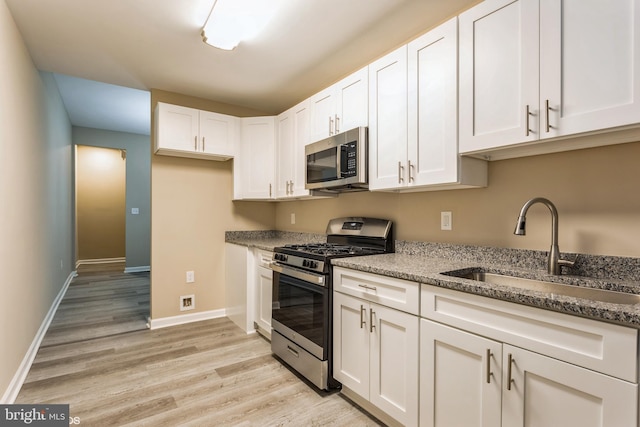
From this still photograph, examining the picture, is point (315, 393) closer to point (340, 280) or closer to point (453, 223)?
point (340, 280)

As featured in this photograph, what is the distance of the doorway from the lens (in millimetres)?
6844

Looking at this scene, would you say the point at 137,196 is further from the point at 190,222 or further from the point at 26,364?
the point at 26,364

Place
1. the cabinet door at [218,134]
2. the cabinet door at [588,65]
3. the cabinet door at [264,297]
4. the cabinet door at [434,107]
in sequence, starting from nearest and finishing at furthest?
the cabinet door at [588,65] → the cabinet door at [434,107] → the cabinet door at [264,297] → the cabinet door at [218,134]

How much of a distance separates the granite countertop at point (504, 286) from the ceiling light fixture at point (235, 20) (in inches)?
63.9

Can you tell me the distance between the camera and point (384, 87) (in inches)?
84.0

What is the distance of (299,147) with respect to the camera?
9.91 feet

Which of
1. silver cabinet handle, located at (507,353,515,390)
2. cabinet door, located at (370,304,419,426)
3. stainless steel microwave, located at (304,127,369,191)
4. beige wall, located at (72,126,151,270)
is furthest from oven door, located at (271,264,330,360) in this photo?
beige wall, located at (72,126,151,270)

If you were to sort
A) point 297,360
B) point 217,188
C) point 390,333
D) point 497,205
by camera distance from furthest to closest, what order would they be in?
point 217,188
point 297,360
point 497,205
point 390,333

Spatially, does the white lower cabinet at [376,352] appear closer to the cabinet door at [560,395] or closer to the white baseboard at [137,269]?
the cabinet door at [560,395]

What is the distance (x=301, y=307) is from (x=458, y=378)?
1.18 metres

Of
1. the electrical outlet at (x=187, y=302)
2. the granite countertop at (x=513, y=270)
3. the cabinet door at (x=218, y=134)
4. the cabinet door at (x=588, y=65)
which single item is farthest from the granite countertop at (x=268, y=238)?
the cabinet door at (x=588, y=65)

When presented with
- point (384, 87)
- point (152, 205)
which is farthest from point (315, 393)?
point (152, 205)

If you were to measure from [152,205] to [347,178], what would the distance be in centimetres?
213

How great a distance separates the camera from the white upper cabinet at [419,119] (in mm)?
1750
